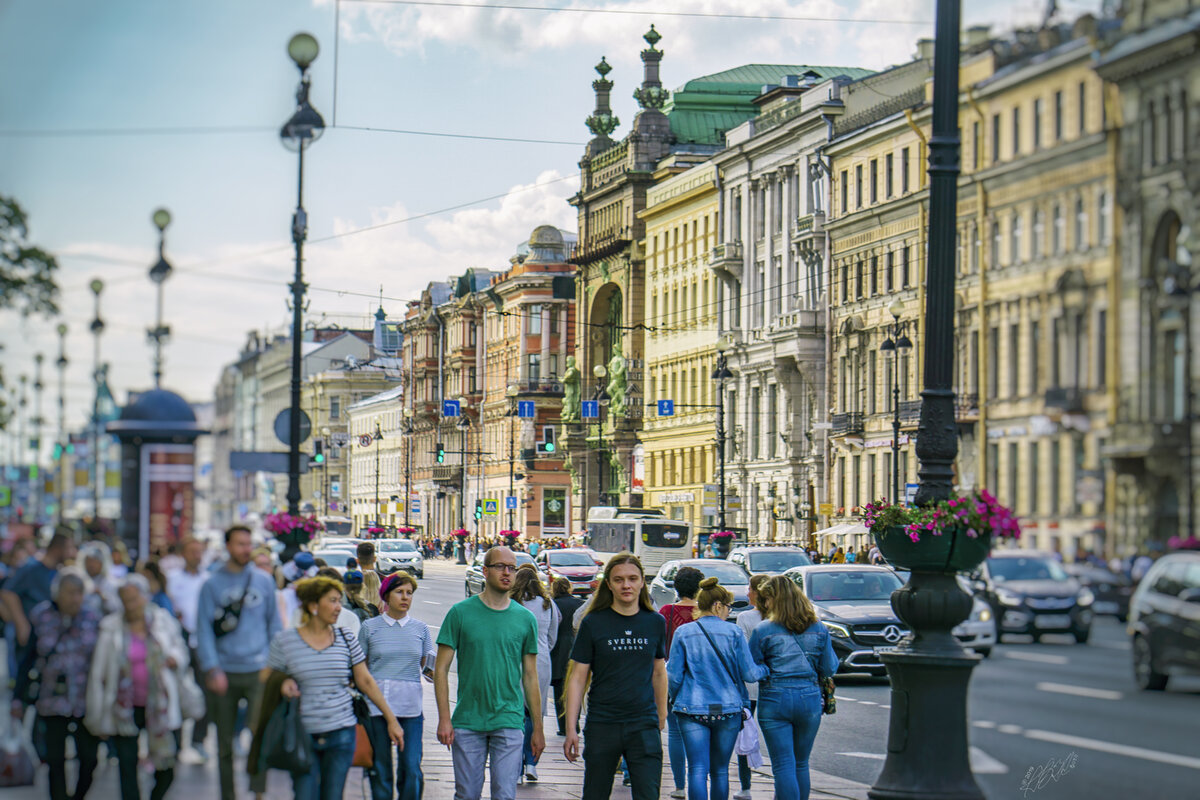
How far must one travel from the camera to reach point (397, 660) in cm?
1197

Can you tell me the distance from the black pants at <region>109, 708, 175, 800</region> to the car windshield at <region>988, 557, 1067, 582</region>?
297cm

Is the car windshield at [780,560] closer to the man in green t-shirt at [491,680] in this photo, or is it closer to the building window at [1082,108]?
the man in green t-shirt at [491,680]

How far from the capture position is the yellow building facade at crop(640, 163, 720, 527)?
939cm

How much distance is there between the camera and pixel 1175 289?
509 cm

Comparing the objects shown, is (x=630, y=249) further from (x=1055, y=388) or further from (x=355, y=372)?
(x=1055, y=388)

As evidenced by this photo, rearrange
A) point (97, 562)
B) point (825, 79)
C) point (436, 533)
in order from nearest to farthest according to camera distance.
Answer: point (97, 562) < point (825, 79) < point (436, 533)

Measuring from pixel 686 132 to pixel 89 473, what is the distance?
11.1 ft

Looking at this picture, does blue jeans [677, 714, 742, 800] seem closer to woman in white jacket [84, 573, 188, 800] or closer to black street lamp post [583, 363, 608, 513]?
black street lamp post [583, 363, 608, 513]

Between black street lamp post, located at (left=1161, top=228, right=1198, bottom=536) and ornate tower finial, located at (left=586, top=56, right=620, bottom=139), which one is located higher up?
ornate tower finial, located at (left=586, top=56, right=620, bottom=139)

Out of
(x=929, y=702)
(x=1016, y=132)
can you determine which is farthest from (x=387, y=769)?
(x=1016, y=132)

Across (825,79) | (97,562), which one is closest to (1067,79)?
(825,79)

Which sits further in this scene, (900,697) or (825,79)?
(900,697)

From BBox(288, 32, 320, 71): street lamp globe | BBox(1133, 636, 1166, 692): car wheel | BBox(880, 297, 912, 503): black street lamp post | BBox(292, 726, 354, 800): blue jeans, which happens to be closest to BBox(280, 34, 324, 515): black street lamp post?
BBox(288, 32, 320, 71): street lamp globe

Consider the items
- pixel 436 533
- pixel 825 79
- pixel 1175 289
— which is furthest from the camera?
pixel 436 533
